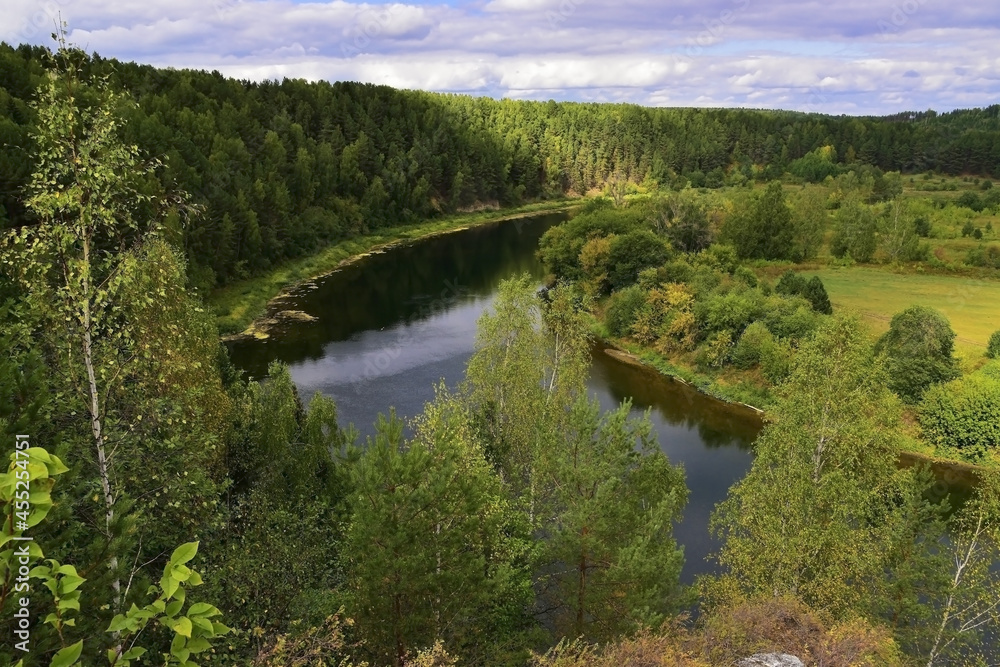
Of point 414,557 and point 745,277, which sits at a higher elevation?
point 745,277

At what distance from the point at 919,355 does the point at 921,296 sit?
2422 cm

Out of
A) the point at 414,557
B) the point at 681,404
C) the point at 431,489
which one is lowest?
the point at 681,404

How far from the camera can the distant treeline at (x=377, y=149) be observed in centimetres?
5150

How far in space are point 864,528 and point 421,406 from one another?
24148mm

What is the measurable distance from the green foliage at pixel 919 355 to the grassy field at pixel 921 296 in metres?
7.25

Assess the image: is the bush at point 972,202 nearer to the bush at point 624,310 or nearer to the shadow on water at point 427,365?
the shadow on water at point 427,365

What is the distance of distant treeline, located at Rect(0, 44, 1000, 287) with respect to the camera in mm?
51503

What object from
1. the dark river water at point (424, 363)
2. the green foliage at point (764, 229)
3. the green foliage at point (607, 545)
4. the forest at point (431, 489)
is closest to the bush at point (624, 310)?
the dark river water at point (424, 363)

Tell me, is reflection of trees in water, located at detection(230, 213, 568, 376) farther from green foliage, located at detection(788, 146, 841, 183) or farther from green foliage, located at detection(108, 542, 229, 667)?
Result: green foliage, located at detection(788, 146, 841, 183)

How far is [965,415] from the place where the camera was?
109 ft

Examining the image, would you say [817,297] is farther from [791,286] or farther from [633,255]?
[633,255]

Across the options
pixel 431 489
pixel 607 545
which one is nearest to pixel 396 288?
pixel 607 545

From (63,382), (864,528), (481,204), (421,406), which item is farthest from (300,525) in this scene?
(481,204)

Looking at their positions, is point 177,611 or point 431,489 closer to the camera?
point 177,611
